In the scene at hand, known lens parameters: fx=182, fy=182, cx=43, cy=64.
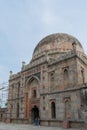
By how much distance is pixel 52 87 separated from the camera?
21094mm

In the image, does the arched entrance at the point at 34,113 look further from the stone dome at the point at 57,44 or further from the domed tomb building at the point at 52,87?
the stone dome at the point at 57,44

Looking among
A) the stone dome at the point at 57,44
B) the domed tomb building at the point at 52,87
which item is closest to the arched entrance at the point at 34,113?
the domed tomb building at the point at 52,87

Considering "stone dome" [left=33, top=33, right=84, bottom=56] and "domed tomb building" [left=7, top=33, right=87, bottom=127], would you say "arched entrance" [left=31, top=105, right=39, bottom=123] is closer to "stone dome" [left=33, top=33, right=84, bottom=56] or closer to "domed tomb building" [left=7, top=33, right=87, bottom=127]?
"domed tomb building" [left=7, top=33, right=87, bottom=127]

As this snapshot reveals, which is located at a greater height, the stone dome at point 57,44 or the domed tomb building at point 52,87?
the stone dome at point 57,44

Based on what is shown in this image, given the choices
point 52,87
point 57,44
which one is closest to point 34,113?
point 52,87

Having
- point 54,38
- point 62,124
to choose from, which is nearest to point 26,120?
point 62,124

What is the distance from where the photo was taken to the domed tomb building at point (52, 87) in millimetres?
18172

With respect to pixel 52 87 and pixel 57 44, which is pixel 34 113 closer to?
pixel 52 87

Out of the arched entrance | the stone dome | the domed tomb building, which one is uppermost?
the stone dome

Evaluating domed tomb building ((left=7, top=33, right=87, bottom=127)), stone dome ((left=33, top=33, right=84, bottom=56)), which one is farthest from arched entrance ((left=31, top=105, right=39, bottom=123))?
stone dome ((left=33, top=33, right=84, bottom=56))

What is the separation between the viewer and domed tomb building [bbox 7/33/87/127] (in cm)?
1817

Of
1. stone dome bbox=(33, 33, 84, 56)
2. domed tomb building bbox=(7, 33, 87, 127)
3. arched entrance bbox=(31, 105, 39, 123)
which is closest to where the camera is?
domed tomb building bbox=(7, 33, 87, 127)

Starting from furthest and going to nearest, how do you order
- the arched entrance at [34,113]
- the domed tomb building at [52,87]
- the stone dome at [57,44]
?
the stone dome at [57,44] → the arched entrance at [34,113] → the domed tomb building at [52,87]

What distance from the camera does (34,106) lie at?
23125 mm
